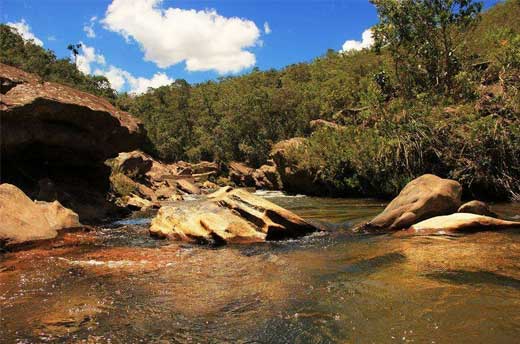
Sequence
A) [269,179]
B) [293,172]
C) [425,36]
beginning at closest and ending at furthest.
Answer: [425,36]
[293,172]
[269,179]

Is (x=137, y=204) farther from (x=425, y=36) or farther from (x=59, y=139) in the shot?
(x=425, y=36)

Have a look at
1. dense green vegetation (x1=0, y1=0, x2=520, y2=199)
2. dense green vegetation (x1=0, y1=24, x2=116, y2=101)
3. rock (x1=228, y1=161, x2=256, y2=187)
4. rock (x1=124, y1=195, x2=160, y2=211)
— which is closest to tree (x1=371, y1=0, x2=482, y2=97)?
dense green vegetation (x1=0, y1=0, x2=520, y2=199)

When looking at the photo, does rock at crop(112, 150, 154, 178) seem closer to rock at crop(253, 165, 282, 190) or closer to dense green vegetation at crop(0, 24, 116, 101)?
rock at crop(253, 165, 282, 190)

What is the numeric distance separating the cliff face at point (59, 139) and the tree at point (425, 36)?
1335 centimetres

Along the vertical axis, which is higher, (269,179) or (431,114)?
(431,114)

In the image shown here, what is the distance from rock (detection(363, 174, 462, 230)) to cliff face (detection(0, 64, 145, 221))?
31.0ft

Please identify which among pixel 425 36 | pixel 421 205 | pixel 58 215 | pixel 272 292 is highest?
pixel 425 36

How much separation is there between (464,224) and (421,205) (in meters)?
1.33

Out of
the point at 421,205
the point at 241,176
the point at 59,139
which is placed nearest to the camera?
the point at 421,205

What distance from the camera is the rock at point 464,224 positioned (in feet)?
31.3

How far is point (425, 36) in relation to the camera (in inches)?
858

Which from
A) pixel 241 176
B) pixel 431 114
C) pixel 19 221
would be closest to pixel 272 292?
pixel 19 221

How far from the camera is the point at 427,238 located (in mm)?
8969

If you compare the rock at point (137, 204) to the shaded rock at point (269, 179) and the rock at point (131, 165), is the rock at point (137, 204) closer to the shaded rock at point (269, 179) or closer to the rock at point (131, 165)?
the rock at point (131, 165)
